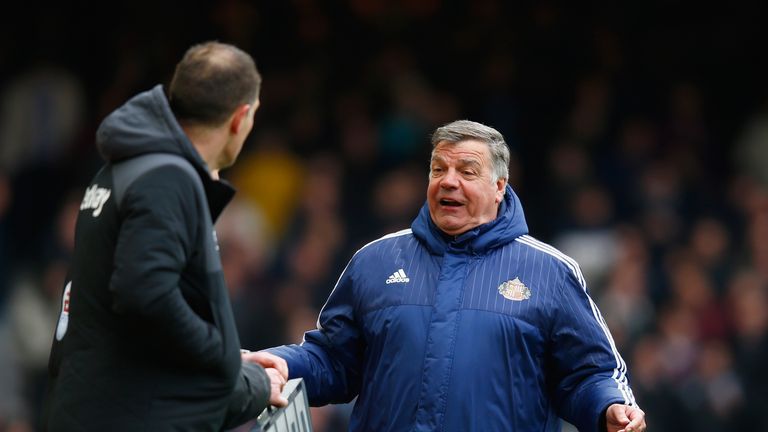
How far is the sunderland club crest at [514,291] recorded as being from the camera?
4.61 meters

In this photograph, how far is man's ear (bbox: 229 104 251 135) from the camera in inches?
146

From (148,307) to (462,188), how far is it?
5.32 ft

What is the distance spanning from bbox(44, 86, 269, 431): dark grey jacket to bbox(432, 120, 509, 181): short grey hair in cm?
131

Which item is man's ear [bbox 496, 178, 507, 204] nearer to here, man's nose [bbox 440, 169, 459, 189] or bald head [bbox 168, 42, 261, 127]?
man's nose [bbox 440, 169, 459, 189]

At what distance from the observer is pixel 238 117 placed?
3.73m

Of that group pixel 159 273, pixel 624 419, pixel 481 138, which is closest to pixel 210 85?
Answer: pixel 159 273

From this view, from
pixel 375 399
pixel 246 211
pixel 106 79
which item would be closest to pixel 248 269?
pixel 246 211

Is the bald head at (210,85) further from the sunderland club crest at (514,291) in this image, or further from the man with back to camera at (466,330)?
the sunderland club crest at (514,291)

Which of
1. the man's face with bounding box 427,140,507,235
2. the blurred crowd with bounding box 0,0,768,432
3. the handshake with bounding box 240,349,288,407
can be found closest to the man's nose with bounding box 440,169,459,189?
the man's face with bounding box 427,140,507,235

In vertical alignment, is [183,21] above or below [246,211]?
above

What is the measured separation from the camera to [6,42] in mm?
11016

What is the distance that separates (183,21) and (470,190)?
7.09 metres

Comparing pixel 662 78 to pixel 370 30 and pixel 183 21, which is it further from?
pixel 183 21

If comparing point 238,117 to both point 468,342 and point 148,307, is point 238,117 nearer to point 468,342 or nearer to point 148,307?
point 148,307
